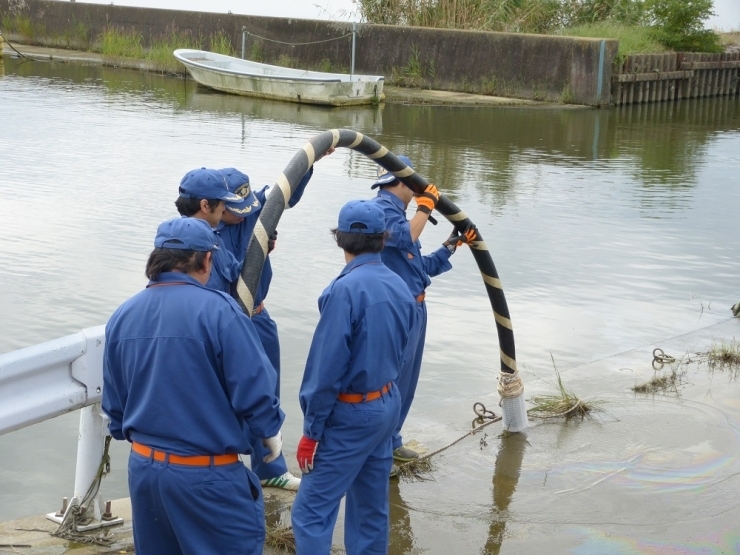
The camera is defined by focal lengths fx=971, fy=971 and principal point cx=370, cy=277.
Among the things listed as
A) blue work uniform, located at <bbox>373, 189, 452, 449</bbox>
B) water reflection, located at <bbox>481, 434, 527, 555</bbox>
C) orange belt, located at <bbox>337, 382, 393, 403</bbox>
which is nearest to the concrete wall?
water reflection, located at <bbox>481, 434, 527, 555</bbox>

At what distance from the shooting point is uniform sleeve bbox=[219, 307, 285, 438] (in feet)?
10.8

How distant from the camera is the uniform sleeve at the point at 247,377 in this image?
331 cm

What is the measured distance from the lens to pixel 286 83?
2411 centimetres

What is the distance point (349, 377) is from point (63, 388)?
1.21m

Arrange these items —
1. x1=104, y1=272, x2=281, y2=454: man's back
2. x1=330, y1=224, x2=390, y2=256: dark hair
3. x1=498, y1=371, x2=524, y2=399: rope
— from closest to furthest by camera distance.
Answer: x1=104, y1=272, x2=281, y2=454: man's back → x1=330, y1=224, x2=390, y2=256: dark hair → x1=498, y1=371, x2=524, y2=399: rope

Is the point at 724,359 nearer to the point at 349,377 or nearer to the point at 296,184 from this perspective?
the point at 296,184

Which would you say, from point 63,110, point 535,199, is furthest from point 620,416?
point 63,110

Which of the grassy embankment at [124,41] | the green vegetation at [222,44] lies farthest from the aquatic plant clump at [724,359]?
the green vegetation at [222,44]

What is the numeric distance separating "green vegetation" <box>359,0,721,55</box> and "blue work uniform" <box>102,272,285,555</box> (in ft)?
83.8

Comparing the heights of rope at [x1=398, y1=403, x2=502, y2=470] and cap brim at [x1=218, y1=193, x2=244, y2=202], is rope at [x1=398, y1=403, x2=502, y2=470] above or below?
below

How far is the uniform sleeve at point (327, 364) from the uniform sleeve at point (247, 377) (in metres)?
0.42

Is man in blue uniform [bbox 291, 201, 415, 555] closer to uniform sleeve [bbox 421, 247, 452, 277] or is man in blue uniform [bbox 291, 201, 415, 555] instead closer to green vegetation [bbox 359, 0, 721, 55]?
→ uniform sleeve [bbox 421, 247, 452, 277]

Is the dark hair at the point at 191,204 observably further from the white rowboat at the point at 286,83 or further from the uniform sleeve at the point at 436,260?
the white rowboat at the point at 286,83

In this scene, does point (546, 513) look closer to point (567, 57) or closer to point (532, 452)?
point (532, 452)
